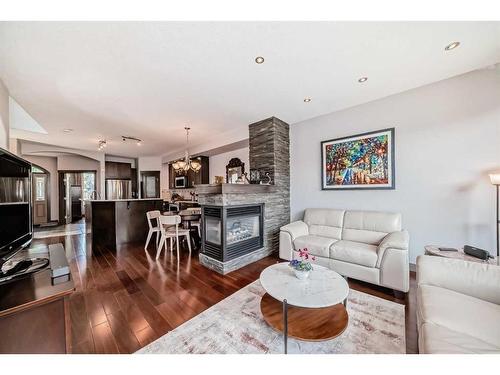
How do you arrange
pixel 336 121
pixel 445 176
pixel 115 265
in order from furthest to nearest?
1. pixel 336 121
2. pixel 115 265
3. pixel 445 176

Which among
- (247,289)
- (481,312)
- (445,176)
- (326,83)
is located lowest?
(247,289)

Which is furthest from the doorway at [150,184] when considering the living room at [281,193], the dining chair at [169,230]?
the dining chair at [169,230]

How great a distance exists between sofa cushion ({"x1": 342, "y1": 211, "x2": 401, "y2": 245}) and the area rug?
937mm

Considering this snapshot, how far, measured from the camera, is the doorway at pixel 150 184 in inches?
296

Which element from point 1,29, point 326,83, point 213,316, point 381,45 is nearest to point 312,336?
point 213,316

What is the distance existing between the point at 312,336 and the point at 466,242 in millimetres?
2488

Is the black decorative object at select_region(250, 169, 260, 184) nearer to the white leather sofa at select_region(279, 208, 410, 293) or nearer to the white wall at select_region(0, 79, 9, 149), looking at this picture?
the white leather sofa at select_region(279, 208, 410, 293)

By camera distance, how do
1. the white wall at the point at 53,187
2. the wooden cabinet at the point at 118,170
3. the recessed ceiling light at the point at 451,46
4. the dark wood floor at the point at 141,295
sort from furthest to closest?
the wooden cabinet at the point at 118,170
the white wall at the point at 53,187
the recessed ceiling light at the point at 451,46
the dark wood floor at the point at 141,295

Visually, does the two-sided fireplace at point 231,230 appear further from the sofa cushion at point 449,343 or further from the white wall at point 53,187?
the white wall at point 53,187

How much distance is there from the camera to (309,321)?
1.48 m

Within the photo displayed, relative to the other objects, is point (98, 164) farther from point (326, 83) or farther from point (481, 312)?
point (481, 312)

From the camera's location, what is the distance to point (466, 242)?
2295 mm

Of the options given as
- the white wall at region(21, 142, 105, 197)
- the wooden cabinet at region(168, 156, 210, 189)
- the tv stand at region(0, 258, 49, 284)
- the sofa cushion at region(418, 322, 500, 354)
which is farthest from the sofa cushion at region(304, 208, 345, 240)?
the white wall at region(21, 142, 105, 197)

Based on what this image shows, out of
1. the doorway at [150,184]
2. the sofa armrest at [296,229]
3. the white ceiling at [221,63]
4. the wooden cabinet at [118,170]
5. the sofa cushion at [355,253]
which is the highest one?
the white ceiling at [221,63]
